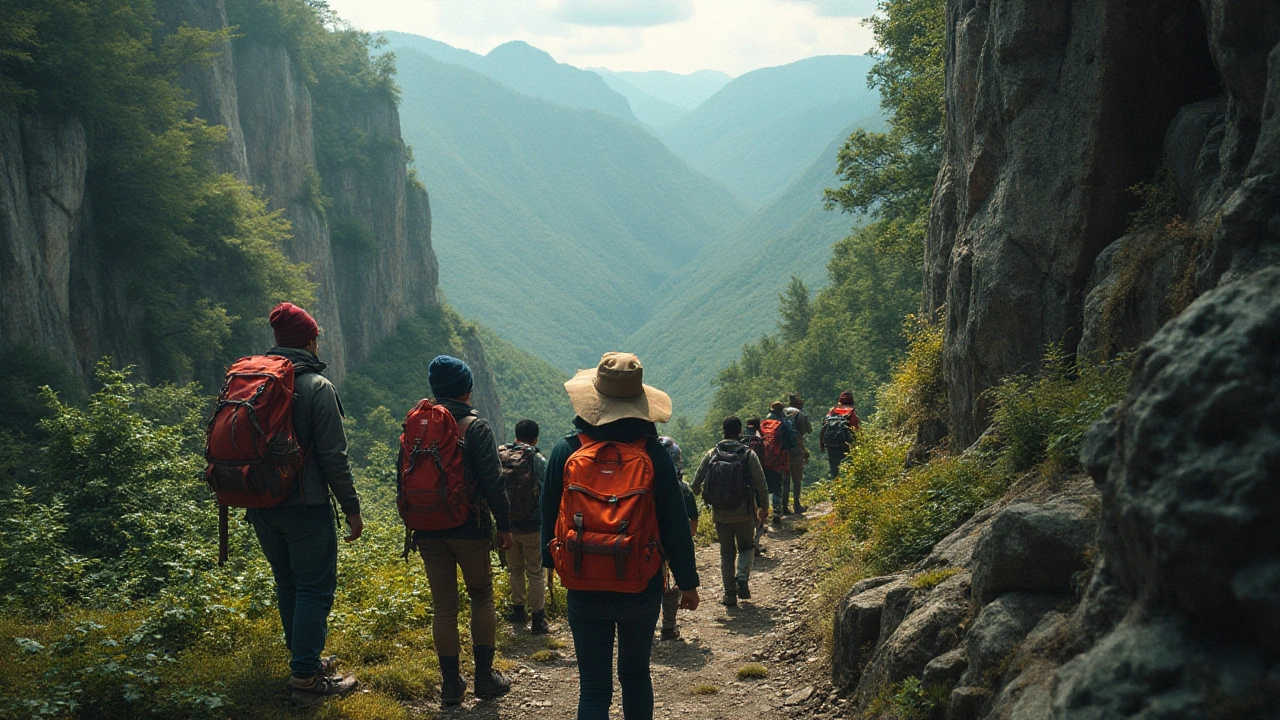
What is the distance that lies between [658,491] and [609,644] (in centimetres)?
76

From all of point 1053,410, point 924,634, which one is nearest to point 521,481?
point 924,634

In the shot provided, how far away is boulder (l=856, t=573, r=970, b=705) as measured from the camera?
4336 millimetres

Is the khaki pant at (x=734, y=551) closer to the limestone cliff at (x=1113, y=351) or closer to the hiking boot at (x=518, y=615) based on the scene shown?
the hiking boot at (x=518, y=615)

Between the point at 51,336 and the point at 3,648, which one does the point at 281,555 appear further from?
the point at 51,336

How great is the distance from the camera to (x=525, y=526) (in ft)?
23.9

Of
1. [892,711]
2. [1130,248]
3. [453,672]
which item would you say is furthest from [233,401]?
[1130,248]

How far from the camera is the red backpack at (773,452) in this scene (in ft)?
40.9

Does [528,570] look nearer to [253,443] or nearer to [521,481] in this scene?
[521,481]

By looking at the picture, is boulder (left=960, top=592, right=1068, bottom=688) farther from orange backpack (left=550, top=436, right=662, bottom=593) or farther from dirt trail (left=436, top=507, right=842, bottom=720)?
dirt trail (left=436, top=507, right=842, bottom=720)

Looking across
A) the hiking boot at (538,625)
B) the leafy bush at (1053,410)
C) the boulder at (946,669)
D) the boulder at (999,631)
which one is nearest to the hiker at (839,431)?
the leafy bush at (1053,410)

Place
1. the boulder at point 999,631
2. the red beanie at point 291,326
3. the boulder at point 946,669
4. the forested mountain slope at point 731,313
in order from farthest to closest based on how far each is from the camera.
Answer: the forested mountain slope at point 731,313 → the red beanie at point 291,326 → the boulder at point 946,669 → the boulder at point 999,631

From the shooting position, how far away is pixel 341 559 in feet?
30.2

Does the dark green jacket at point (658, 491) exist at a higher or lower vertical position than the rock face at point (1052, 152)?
lower

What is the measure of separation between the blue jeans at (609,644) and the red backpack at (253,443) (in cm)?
191
